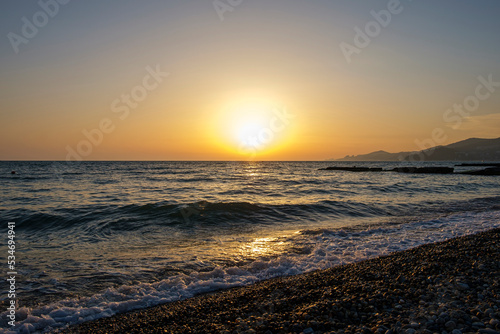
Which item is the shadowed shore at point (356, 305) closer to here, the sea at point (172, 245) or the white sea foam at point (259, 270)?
the white sea foam at point (259, 270)

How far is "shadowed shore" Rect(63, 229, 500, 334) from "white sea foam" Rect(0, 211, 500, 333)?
50cm

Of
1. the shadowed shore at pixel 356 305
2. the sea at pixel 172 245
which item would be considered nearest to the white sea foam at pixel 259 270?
the sea at pixel 172 245

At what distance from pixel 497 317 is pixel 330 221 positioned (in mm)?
11551

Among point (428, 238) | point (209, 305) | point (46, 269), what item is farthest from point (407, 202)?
point (46, 269)

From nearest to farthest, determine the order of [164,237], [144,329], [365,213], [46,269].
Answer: [144,329] < [46,269] < [164,237] < [365,213]

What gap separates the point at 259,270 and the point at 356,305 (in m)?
3.60

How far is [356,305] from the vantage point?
15.9 ft

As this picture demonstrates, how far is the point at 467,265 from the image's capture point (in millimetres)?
6367

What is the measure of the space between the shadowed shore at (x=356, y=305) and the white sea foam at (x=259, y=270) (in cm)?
50

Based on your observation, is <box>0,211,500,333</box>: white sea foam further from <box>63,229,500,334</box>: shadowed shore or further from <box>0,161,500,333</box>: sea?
<box>63,229,500,334</box>: shadowed shore

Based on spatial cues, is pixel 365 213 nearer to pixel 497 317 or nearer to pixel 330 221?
pixel 330 221

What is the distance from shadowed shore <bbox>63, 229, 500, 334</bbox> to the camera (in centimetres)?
424

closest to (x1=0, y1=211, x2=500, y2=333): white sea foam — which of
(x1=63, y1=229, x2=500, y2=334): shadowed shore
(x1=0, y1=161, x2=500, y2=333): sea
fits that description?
(x1=0, y1=161, x2=500, y2=333): sea

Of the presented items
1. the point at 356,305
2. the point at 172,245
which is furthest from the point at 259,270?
the point at 172,245
